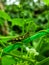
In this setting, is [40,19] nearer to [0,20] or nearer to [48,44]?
[0,20]

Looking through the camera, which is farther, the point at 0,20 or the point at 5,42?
the point at 0,20

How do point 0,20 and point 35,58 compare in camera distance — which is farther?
point 0,20

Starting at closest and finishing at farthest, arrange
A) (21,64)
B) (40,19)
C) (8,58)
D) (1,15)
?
(21,64)
(8,58)
(1,15)
(40,19)

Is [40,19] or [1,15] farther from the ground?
[1,15]

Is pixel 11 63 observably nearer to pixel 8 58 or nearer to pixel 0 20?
pixel 8 58

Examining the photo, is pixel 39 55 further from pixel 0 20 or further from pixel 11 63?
pixel 0 20

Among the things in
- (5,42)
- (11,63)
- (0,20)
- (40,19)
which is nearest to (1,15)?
(0,20)

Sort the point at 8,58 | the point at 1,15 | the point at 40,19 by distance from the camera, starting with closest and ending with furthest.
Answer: the point at 8,58
the point at 1,15
the point at 40,19

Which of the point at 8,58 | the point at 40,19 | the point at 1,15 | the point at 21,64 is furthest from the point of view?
the point at 40,19
